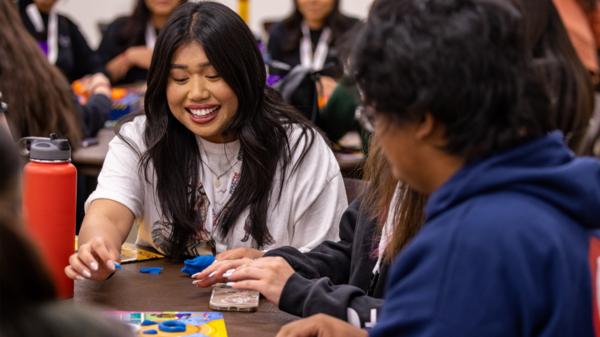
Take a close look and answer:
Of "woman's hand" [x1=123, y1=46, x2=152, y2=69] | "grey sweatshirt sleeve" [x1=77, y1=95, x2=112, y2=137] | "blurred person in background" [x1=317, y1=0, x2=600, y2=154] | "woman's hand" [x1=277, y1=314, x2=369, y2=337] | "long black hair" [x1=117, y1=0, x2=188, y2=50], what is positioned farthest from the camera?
"long black hair" [x1=117, y1=0, x2=188, y2=50]

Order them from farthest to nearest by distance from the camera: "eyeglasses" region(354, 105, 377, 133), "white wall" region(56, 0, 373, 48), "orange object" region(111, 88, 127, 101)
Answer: "white wall" region(56, 0, 373, 48) → "orange object" region(111, 88, 127, 101) → "eyeglasses" region(354, 105, 377, 133)

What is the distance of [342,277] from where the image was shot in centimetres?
134

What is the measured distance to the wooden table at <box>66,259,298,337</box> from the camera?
3.39 feet

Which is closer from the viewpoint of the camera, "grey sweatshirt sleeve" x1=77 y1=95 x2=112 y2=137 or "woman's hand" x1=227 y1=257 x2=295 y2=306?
"woman's hand" x1=227 y1=257 x2=295 y2=306

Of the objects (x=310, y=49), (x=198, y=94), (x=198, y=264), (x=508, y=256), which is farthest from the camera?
(x=310, y=49)

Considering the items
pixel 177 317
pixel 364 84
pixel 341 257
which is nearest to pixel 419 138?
pixel 364 84

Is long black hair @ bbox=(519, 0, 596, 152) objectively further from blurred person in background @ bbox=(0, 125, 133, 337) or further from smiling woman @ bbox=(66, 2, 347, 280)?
blurred person in background @ bbox=(0, 125, 133, 337)

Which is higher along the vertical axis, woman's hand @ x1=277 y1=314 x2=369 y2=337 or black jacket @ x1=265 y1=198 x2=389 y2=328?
woman's hand @ x1=277 y1=314 x2=369 y2=337

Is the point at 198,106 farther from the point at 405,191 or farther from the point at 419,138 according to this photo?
the point at 419,138

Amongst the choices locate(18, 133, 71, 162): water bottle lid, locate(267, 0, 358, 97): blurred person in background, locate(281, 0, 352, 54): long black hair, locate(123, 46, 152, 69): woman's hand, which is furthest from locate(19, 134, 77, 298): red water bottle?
locate(281, 0, 352, 54): long black hair

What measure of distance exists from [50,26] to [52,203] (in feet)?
11.0

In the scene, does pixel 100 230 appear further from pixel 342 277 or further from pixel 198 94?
pixel 342 277

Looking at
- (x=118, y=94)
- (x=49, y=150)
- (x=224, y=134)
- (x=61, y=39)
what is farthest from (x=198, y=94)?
(x=61, y=39)

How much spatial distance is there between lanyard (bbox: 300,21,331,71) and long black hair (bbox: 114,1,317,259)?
113 inches
